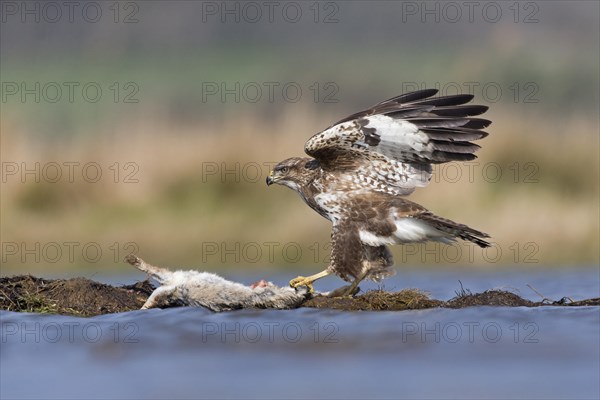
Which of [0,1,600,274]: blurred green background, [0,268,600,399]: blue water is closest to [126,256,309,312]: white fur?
[0,268,600,399]: blue water

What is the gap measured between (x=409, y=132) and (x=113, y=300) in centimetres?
349

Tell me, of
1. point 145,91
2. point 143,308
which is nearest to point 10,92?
point 145,91

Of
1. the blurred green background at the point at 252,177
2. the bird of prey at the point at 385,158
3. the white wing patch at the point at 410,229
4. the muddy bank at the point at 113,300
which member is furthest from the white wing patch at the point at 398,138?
the blurred green background at the point at 252,177

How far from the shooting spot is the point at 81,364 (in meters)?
12.3

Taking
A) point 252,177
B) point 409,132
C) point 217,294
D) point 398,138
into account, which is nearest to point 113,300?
point 217,294

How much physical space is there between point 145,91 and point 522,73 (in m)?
8.12

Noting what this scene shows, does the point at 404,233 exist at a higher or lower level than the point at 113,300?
higher

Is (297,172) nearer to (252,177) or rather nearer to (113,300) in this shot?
(113,300)

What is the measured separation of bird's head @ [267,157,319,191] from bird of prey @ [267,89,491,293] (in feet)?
1.20

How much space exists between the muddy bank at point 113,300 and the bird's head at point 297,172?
1674 mm

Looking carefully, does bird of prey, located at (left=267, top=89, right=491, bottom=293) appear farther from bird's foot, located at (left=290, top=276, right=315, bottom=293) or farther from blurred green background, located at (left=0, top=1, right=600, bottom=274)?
blurred green background, located at (left=0, top=1, right=600, bottom=274)

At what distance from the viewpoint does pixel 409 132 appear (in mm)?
14492

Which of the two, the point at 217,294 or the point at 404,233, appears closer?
the point at 217,294

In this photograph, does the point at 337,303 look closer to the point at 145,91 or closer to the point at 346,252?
the point at 346,252
